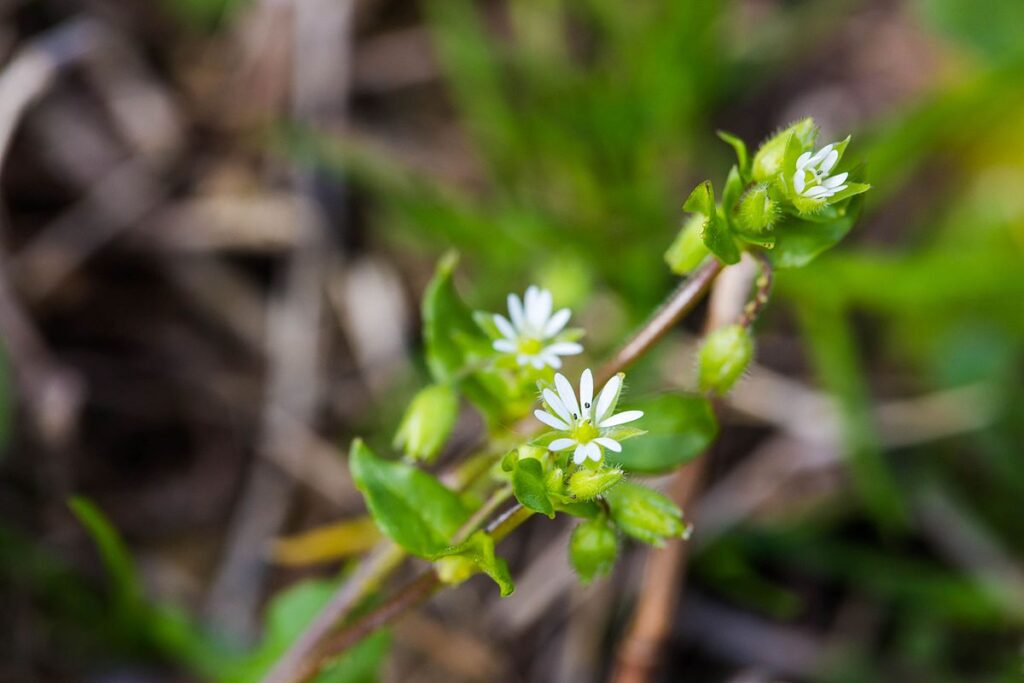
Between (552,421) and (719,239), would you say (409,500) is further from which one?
(719,239)

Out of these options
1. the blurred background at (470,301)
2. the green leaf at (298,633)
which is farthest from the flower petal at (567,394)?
the blurred background at (470,301)

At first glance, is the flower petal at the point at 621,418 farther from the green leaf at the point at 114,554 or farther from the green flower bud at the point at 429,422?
the green leaf at the point at 114,554

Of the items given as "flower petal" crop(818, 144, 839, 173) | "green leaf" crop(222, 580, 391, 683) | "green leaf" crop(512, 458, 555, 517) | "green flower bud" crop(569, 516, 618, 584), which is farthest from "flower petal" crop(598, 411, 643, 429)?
"green leaf" crop(222, 580, 391, 683)

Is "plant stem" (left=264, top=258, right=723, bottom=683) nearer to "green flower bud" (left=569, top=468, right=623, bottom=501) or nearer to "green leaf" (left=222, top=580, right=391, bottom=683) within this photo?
"green flower bud" (left=569, top=468, right=623, bottom=501)

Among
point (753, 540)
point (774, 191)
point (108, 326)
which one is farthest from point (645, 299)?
point (108, 326)

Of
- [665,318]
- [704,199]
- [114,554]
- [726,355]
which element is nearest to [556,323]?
[665,318]

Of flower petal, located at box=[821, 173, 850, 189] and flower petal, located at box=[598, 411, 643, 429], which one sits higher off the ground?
flower petal, located at box=[821, 173, 850, 189]

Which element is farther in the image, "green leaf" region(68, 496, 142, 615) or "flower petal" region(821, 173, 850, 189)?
"green leaf" region(68, 496, 142, 615)
